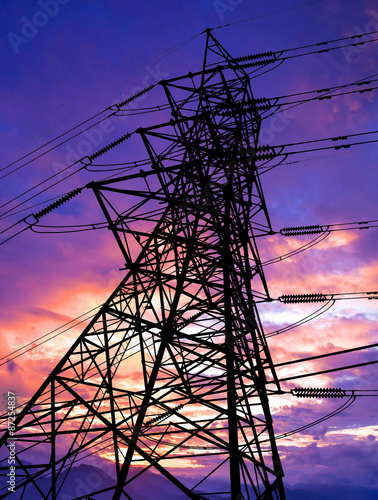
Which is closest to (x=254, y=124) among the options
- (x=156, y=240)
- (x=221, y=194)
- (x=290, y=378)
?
(x=221, y=194)

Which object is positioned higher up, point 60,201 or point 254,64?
point 254,64

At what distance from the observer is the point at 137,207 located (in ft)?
39.4

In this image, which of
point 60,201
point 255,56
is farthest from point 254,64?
point 60,201

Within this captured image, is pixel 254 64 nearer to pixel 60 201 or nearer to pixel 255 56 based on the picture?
pixel 255 56

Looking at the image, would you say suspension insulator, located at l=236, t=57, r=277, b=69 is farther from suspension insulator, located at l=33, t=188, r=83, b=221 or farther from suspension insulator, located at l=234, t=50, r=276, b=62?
suspension insulator, located at l=33, t=188, r=83, b=221

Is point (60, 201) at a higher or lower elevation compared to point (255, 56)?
lower

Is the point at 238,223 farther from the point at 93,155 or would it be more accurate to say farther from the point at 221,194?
the point at 93,155

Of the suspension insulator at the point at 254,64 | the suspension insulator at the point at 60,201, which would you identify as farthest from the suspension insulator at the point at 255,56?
the suspension insulator at the point at 60,201

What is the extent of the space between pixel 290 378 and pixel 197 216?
594cm

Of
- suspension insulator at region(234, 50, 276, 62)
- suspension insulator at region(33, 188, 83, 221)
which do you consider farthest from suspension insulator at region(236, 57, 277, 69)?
suspension insulator at region(33, 188, 83, 221)

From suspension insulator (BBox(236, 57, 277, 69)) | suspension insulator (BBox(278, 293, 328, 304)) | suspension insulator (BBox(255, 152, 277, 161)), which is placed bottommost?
Result: suspension insulator (BBox(278, 293, 328, 304))

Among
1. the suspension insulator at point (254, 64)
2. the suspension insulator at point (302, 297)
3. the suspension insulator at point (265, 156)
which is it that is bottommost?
the suspension insulator at point (302, 297)

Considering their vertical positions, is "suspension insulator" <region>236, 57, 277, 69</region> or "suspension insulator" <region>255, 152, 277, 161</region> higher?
"suspension insulator" <region>236, 57, 277, 69</region>

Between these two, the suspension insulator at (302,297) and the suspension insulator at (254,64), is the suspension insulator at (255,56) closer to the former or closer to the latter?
the suspension insulator at (254,64)
